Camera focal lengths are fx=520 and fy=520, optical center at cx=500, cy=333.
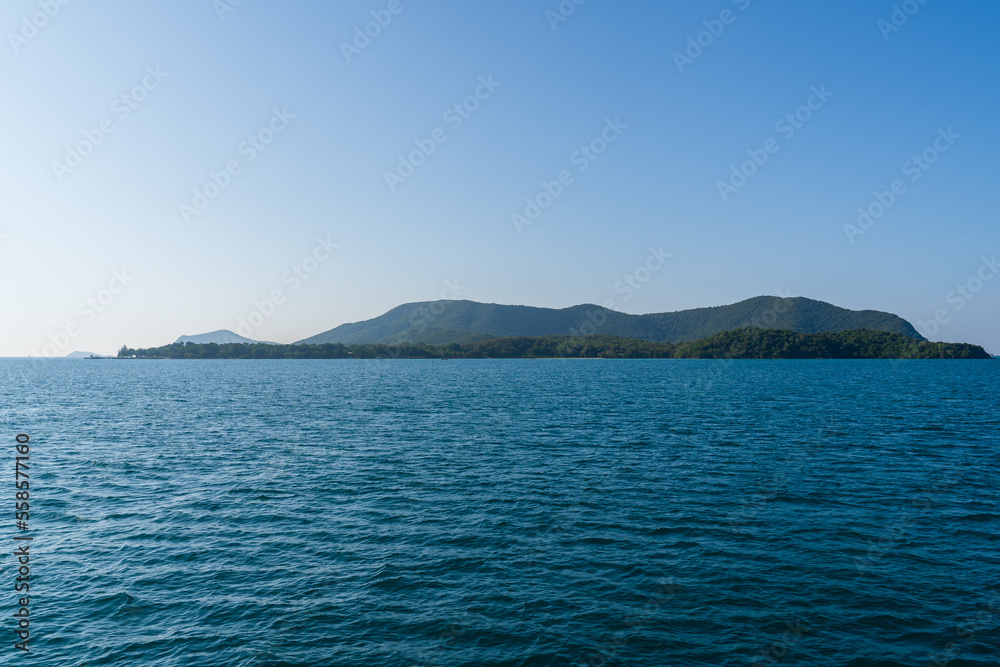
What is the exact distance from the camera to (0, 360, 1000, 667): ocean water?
57.6 ft

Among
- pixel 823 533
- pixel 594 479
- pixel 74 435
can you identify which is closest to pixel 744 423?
pixel 594 479

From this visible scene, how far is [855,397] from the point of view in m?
96.7

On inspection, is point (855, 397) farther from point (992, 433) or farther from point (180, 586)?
point (180, 586)

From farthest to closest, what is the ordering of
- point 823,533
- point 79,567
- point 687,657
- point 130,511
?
point 130,511 < point 823,533 < point 79,567 < point 687,657

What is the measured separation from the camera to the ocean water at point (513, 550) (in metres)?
17.5

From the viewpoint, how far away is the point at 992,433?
57281mm

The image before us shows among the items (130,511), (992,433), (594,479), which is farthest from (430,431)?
(992,433)

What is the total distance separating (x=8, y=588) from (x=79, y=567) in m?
2.39

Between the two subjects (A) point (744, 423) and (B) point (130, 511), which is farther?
(A) point (744, 423)

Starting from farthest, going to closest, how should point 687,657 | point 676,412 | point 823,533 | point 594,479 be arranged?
1. point 676,412
2. point 594,479
3. point 823,533
4. point 687,657

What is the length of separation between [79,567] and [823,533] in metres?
36.1

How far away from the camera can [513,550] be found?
2500 centimetres

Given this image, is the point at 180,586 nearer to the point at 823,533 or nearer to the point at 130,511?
the point at 130,511

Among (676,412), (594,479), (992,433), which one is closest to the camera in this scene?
(594,479)
